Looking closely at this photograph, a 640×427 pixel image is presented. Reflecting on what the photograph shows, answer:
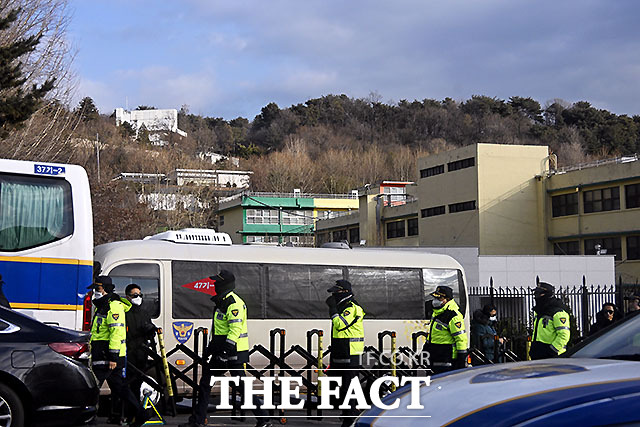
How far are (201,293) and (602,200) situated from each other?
40.3m

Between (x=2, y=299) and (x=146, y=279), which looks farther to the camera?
(x=146, y=279)

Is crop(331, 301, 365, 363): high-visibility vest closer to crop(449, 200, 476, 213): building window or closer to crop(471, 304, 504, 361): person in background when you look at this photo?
crop(471, 304, 504, 361): person in background

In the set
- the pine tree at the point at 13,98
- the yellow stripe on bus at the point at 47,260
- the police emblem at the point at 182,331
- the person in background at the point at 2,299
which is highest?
the pine tree at the point at 13,98

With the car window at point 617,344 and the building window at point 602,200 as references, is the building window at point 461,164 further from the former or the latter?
the car window at point 617,344

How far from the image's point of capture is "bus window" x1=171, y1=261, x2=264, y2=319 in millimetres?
14930

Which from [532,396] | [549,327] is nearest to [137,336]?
[549,327]

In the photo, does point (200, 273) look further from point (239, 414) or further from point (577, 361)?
point (577, 361)

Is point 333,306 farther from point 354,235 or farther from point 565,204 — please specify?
point 354,235

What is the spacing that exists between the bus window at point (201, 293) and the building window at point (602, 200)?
3814cm

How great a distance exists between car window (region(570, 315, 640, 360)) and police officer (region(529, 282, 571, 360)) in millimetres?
6844

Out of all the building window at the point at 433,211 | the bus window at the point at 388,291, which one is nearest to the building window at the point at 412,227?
the building window at the point at 433,211

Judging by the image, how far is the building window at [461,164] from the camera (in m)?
55.4

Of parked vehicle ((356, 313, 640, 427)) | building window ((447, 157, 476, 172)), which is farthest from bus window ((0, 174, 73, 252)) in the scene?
building window ((447, 157, 476, 172))

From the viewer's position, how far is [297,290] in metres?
16.3
